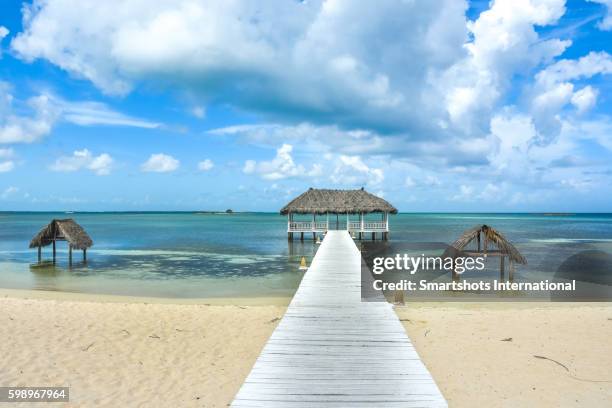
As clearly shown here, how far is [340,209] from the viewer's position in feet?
101

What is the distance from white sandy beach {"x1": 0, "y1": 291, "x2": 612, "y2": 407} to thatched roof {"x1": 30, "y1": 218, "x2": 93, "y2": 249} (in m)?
11.0

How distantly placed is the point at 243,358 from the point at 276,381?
2758 millimetres

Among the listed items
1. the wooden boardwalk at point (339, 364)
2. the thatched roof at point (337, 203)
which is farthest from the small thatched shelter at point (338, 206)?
the wooden boardwalk at point (339, 364)

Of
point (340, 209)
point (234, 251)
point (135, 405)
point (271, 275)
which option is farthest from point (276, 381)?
point (340, 209)

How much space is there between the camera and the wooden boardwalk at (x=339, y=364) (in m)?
4.60

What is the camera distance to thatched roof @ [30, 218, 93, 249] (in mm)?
21641

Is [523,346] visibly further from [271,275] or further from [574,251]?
[574,251]

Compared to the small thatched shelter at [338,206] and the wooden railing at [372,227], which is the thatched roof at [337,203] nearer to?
the small thatched shelter at [338,206]

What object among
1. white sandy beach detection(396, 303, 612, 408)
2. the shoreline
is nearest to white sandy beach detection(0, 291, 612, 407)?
white sandy beach detection(396, 303, 612, 408)

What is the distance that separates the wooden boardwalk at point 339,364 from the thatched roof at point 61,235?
696 inches

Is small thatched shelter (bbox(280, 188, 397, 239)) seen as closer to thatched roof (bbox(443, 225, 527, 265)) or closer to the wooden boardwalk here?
thatched roof (bbox(443, 225, 527, 265))

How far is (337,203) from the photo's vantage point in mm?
31234

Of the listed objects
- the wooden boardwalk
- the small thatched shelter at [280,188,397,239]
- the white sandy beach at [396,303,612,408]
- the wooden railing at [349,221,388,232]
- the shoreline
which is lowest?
the shoreline

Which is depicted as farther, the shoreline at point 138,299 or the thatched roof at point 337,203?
the thatched roof at point 337,203
